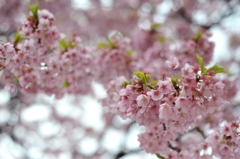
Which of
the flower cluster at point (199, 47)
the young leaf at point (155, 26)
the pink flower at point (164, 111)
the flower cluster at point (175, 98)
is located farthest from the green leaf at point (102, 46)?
the pink flower at point (164, 111)

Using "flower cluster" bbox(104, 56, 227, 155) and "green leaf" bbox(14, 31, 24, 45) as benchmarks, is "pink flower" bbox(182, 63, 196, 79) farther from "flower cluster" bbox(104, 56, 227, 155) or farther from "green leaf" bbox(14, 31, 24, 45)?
"green leaf" bbox(14, 31, 24, 45)

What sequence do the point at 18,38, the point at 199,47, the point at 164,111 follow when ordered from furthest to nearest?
the point at 199,47
the point at 18,38
the point at 164,111

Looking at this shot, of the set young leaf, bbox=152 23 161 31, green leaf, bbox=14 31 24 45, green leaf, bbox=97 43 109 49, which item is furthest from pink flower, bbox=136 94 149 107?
young leaf, bbox=152 23 161 31

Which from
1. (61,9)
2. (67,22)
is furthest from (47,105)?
(61,9)

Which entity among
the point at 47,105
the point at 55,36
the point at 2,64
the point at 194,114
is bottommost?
the point at 194,114

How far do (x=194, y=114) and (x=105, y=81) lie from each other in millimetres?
2099

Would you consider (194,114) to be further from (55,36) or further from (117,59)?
(117,59)

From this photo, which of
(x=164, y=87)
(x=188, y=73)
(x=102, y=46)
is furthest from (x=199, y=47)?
(x=164, y=87)

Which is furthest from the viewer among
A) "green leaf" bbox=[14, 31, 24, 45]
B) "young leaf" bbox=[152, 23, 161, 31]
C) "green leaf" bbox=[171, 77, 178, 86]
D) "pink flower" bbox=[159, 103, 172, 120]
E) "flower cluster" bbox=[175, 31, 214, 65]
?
"young leaf" bbox=[152, 23, 161, 31]

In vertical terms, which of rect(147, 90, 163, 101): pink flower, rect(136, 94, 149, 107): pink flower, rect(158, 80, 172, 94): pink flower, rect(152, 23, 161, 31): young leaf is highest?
rect(152, 23, 161, 31): young leaf

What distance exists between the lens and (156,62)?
4793mm

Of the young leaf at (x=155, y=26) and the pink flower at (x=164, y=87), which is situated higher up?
the young leaf at (x=155, y=26)

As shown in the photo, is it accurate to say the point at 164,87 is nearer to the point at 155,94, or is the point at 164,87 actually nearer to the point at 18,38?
the point at 155,94

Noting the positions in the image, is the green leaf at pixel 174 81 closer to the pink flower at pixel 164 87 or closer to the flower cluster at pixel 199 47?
the pink flower at pixel 164 87
